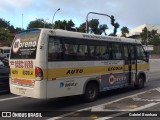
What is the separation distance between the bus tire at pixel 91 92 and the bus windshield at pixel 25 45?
257 centimetres

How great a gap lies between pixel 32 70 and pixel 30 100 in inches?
94.5

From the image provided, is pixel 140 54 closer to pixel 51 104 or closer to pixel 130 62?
pixel 130 62

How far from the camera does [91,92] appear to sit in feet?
41.3

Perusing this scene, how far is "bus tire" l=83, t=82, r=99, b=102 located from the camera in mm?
12291

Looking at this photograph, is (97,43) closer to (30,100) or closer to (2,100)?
(30,100)

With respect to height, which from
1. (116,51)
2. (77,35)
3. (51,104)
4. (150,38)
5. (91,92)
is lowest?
(51,104)

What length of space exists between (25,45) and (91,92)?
3.03 m

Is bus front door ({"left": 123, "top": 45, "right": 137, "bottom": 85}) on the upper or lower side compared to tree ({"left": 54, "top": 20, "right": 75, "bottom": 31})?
lower

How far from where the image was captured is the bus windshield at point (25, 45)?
1090cm

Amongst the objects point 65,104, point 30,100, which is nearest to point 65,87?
point 65,104

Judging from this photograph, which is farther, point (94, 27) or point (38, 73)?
point (94, 27)

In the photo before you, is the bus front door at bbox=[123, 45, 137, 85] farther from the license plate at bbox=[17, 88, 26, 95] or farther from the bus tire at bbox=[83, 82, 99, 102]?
the license plate at bbox=[17, 88, 26, 95]

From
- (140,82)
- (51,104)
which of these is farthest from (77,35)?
(140,82)

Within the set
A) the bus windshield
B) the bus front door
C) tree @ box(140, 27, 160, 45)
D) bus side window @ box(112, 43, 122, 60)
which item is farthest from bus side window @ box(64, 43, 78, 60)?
tree @ box(140, 27, 160, 45)
